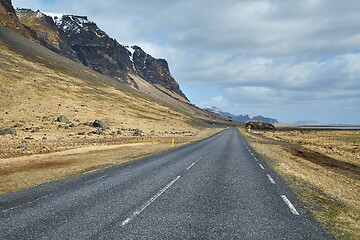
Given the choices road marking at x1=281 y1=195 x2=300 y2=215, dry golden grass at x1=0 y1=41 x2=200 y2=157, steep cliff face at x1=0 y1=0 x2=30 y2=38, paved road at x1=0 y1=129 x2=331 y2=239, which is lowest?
paved road at x1=0 y1=129 x2=331 y2=239

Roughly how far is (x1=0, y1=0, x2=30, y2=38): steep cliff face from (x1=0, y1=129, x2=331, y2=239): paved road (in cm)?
17625

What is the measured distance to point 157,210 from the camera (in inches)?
353

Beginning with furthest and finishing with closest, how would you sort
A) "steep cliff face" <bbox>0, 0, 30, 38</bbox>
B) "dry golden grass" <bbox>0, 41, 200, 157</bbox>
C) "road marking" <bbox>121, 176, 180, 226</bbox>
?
"steep cliff face" <bbox>0, 0, 30, 38</bbox>, "dry golden grass" <bbox>0, 41, 200, 157</bbox>, "road marking" <bbox>121, 176, 180, 226</bbox>

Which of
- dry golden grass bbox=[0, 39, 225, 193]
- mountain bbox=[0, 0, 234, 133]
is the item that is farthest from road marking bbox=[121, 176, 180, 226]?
mountain bbox=[0, 0, 234, 133]

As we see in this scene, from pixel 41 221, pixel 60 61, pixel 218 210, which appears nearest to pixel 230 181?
pixel 218 210

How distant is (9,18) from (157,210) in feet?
626

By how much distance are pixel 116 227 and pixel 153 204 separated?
237 centimetres

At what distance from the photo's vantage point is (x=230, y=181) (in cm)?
1396

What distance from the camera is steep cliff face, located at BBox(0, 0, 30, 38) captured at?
15979cm

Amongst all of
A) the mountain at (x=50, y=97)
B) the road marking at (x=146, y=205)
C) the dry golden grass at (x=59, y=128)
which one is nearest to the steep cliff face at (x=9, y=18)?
the mountain at (x=50, y=97)

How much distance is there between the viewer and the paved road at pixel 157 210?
7111mm

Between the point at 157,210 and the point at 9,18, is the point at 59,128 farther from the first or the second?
the point at 9,18

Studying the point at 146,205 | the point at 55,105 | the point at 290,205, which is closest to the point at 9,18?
the point at 55,105

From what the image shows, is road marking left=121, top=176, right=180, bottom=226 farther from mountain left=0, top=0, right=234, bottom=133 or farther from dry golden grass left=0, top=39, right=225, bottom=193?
mountain left=0, top=0, right=234, bottom=133
